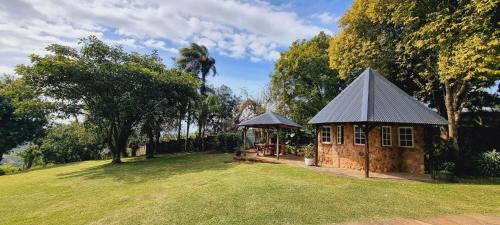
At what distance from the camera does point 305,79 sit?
24125mm

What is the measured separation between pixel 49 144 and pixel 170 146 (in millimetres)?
11508

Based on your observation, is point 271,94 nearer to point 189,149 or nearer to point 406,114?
point 189,149

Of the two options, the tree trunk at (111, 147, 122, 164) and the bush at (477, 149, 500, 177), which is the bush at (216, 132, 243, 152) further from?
the bush at (477, 149, 500, 177)

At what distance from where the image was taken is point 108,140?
19.8 m

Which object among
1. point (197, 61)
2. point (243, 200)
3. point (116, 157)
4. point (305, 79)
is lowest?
point (243, 200)

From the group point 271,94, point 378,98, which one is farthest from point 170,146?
point 378,98

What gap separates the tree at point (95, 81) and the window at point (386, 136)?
13562 millimetres

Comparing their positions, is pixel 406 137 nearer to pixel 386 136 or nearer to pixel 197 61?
pixel 386 136

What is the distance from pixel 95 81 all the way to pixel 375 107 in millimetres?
16030

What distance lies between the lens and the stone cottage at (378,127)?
38.4 ft

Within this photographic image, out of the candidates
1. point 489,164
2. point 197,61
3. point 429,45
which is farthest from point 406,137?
point 197,61

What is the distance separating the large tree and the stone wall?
3525 millimetres

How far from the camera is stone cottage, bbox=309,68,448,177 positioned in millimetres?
11703

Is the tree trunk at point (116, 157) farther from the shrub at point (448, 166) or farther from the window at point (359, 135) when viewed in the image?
the shrub at point (448, 166)
